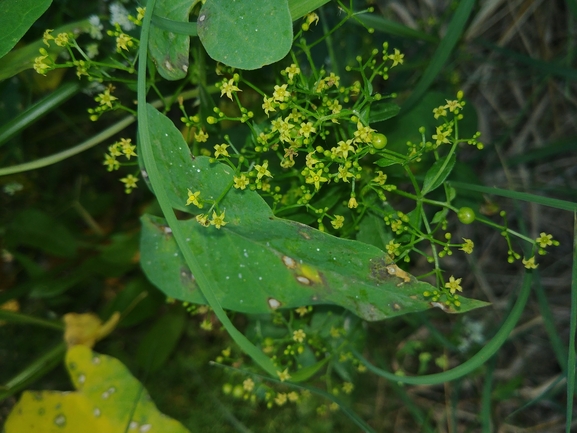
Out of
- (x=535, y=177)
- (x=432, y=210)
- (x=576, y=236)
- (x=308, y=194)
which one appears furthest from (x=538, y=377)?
(x=308, y=194)

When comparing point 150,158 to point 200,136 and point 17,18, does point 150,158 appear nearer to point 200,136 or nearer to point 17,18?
point 200,136

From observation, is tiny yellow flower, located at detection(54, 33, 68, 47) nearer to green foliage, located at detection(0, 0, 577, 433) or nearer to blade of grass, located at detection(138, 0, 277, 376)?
green foliage, located at detection(0, 0, 577, 433)

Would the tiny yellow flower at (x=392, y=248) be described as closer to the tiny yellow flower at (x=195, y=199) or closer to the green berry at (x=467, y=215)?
the green berry at (x=467, y=215)

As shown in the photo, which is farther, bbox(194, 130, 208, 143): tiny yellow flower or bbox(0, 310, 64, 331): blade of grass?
bbox(0, 310, 64, 331): blade of grass

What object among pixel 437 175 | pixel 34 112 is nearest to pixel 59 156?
pixel 34 112

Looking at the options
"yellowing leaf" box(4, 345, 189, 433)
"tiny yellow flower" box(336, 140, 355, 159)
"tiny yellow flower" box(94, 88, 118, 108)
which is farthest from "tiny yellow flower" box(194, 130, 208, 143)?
"yellowing leaf" box(4, 345, 189, 433)
